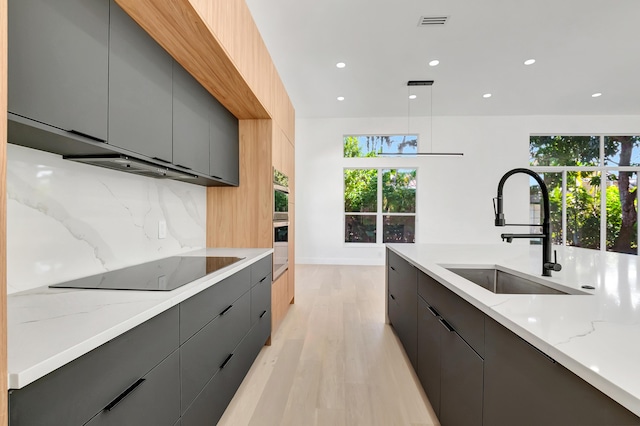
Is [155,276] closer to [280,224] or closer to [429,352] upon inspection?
[429,352]

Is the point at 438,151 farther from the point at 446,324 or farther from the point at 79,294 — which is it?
the point at 79,294

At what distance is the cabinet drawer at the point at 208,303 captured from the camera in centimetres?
117

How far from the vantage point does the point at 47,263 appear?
1226mm

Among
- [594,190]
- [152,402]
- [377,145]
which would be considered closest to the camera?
[152,402]

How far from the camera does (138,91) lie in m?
1.36

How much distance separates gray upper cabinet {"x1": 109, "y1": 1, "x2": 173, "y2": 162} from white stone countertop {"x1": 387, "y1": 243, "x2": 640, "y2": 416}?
1542 mm

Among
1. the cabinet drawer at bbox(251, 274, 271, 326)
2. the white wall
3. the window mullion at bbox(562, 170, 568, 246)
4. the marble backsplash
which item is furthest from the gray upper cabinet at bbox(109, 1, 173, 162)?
the window mullion at bbox(562, 170, 568, 246)

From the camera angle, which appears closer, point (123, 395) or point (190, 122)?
point (123, 395)

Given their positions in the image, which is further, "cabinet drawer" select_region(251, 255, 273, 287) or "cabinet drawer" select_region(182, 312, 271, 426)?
"cabinet drawer" select_region(251, 255, 273, 287)

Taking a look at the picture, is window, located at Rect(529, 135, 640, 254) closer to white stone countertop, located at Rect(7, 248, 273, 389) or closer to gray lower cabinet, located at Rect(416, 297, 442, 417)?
gray lower cabinet, located at Rect(416, 297, 442, 417)

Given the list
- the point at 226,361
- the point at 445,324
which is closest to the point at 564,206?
the point at 445,324

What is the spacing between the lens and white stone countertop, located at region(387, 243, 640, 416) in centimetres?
54

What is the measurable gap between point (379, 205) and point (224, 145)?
15.4 ft

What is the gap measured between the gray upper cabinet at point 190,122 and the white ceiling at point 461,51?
60.2 inches
